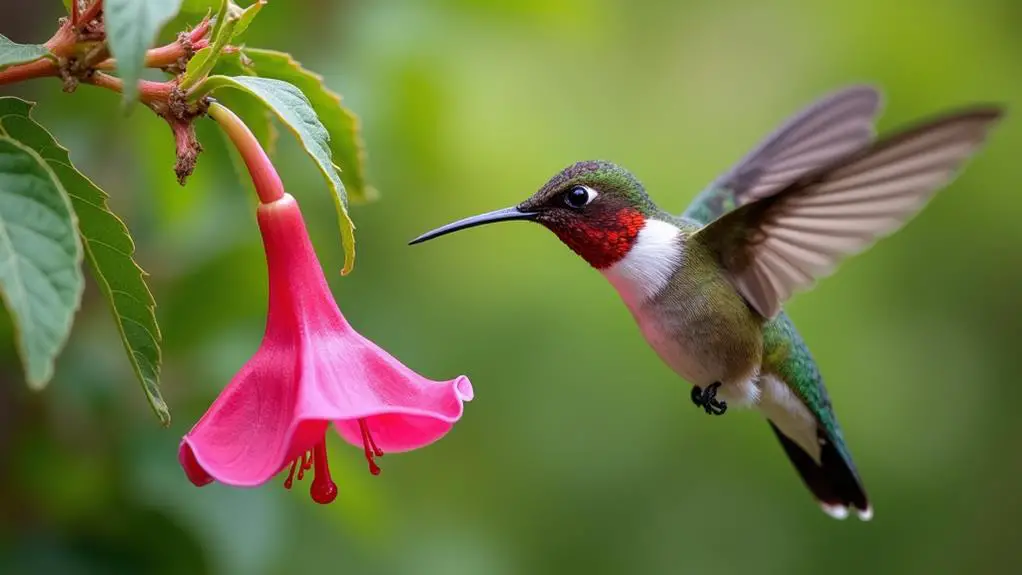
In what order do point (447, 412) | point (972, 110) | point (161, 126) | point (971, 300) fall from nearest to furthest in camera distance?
point (447, 412) → point (972, 110) → point (161, 126) → point (971, 300)

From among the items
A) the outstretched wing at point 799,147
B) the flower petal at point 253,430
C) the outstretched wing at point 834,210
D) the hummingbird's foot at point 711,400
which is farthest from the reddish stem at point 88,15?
the outstretched wing at point 799,147

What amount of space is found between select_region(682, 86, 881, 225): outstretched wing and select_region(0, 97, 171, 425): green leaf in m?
1.45

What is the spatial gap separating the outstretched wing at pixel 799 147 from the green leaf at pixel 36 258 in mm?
1600

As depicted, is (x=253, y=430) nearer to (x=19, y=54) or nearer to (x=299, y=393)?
(x=299, y=393)

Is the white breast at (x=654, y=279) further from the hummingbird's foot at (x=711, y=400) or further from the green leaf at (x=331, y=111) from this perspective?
the green leaf at (x=331, y=111)

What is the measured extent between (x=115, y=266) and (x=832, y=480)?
1.85 metres

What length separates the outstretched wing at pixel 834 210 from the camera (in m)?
1.68

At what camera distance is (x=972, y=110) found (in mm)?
1550

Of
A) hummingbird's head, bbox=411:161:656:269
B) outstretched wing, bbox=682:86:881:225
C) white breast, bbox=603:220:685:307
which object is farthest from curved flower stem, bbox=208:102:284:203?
outstretched wing, bbox=682:86:881:225

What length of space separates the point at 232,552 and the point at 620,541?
190cm

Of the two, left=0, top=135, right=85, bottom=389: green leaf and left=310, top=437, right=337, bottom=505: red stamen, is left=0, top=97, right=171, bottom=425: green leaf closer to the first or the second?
left=0, top=135, right=85, bottom=389: green leaf

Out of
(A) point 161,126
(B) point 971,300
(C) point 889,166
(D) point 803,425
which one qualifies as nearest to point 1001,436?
(B) point 971,300

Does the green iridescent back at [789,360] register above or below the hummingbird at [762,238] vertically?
below

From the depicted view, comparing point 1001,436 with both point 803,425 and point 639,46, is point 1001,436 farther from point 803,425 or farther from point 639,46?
point 803,425
